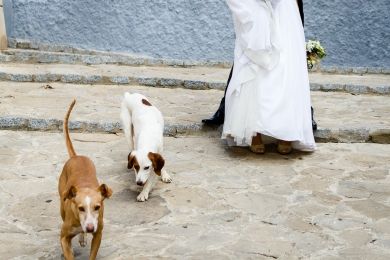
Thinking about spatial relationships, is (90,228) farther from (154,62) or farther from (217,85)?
(154,62)

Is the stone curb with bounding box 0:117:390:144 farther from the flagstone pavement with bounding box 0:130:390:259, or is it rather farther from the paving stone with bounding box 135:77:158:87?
the paving stone with bounding box 135:77:158:87

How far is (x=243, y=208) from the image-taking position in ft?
15.0

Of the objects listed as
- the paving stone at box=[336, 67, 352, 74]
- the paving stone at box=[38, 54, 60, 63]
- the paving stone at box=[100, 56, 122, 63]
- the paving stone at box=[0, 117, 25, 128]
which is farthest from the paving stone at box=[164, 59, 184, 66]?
the paving stone at box=[0, 117, 25, 128]

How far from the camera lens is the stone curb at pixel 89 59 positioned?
9720 millimetres

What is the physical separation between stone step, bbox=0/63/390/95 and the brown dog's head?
5650 millimetres

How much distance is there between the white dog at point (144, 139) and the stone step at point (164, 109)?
4.36 ft

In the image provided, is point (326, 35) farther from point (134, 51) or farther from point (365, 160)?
point (365, 160)

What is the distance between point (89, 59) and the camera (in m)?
9.91

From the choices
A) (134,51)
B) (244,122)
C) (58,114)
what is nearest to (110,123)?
(58,114)

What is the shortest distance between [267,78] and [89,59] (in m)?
4.89

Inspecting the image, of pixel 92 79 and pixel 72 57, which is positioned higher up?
pixel 72 57

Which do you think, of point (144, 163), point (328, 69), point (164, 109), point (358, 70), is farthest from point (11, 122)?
point (358, 70)

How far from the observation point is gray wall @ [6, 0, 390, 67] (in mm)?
10969

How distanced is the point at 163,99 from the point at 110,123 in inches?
60.4
